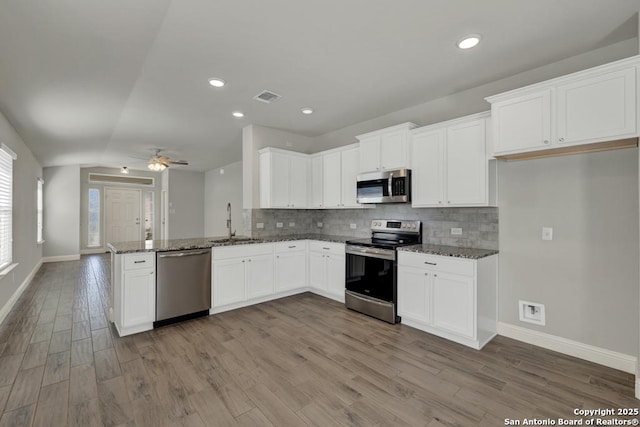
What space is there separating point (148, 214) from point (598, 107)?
11.2 meters

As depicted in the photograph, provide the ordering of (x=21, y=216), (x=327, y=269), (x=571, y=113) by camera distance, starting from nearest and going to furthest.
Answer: (x=571, y=113) < (x=327, y=269) < (x=21, y=216)

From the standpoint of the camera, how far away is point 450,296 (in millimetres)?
2943

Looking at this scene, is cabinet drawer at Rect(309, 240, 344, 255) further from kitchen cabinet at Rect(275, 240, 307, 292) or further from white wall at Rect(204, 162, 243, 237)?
white wall at Rect(204, 162, 243, 237)

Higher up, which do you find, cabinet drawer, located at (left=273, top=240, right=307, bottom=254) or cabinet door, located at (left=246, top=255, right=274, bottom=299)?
cabinet drawer, located at (left=273, top=240, right=307, bottom=254)

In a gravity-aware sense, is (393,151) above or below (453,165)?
above

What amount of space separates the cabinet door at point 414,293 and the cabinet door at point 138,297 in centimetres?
278

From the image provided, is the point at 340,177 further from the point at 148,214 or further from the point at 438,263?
the point at 148,214

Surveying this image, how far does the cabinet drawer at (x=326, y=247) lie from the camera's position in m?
4.12

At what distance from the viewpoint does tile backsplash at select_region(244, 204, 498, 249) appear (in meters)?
3.25

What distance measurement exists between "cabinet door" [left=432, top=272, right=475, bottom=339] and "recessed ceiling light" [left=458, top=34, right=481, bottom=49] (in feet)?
6.78

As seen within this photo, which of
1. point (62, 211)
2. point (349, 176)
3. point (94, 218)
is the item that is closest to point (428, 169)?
point (349, 176)

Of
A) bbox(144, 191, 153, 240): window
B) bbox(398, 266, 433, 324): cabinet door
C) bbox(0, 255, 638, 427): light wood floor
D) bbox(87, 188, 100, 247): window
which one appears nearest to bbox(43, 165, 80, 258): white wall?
bbox(87, 188, 100, 247): window

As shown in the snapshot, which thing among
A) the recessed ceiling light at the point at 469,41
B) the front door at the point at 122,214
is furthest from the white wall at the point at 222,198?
the recessed ceiling light at the point at 469,41

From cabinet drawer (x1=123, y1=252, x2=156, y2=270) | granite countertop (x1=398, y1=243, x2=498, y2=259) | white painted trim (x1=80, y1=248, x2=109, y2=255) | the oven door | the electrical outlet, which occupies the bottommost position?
white painted trim (x1=80, y1=248, x2=109, y2=255)
